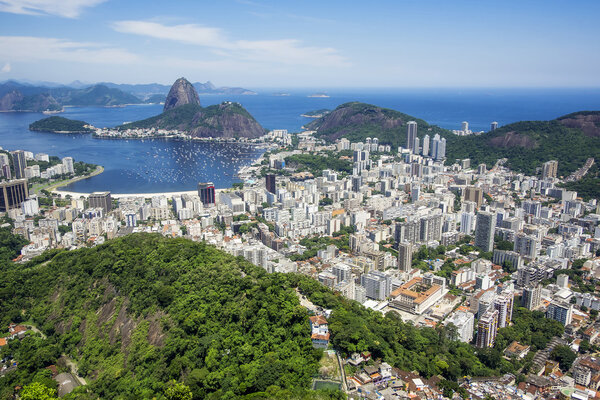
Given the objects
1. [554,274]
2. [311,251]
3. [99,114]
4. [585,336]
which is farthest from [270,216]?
[99,114]

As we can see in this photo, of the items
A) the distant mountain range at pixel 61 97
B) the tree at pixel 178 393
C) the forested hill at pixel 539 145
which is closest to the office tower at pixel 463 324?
the tree at pixel 178 393

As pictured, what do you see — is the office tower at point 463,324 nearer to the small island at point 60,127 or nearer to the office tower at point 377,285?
the office tower at point 377,285

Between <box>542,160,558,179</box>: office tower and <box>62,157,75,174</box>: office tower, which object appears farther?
<box>62,157,75,174</box>: office tower

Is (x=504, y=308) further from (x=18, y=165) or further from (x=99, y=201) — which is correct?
(x=18, y=165)

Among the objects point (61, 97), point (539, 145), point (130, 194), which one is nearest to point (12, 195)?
point (130, 194)

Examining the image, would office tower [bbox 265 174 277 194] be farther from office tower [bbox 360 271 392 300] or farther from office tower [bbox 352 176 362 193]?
office tower [bbox 360 271 392 300]

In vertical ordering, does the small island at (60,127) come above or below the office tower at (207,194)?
above

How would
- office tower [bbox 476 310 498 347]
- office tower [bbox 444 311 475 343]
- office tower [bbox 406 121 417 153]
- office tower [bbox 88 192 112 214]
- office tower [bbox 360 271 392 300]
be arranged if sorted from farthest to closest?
office tower [bbox 406 121 417 153], office tower [bbox 88 192 112 214], office tower [bbox 360 271 392 300], office tower [bbox 444 311 475 343], office tower [bbox 476 310 498 347]

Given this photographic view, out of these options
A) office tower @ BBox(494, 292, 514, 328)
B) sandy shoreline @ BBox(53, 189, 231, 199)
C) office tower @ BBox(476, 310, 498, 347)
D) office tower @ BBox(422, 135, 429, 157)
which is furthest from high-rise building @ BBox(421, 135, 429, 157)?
office tower @ BBox(476, 310, 498, 347)
